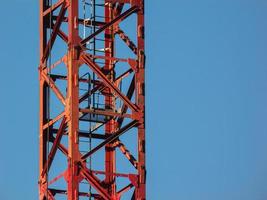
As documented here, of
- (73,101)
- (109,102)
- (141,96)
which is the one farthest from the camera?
(109,102)

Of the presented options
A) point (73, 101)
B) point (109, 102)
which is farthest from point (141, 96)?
point (73, 101)

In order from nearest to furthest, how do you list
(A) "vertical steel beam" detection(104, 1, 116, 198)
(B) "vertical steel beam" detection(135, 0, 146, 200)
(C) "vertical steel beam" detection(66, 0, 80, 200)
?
(C) "vertical steel beam" detection(66, 0, 80, 200)
(B) "vertical steel beam" detection(135, 0, 146, 200)
(A) "vertical steel beam" detection(104, 1, 116, 198)

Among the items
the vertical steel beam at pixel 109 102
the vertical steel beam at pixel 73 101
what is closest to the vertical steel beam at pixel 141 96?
the vertical steel beam at pixel 109 102

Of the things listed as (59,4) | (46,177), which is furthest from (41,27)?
(46,177)

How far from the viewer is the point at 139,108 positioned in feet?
214

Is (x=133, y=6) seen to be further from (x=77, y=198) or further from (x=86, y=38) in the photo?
(x=77, y=198)

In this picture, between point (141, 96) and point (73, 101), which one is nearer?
point (73, 101)

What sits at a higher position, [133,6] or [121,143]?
[133,6]

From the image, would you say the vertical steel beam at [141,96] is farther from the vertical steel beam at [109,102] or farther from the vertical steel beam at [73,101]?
the vertical steel beam at [73,101]

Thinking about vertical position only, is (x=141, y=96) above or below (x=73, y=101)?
above

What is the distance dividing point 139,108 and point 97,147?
2573mm

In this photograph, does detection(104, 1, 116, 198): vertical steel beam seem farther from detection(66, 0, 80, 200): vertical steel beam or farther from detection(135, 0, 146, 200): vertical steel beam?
detection(66, 0, 80, 200): vertical steel beam

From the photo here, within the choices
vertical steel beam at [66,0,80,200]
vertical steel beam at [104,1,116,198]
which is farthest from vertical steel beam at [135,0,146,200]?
vertical steel beam at [66,0,80,200]

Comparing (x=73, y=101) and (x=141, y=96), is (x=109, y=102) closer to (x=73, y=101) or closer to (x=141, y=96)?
(x=141, y=96)
